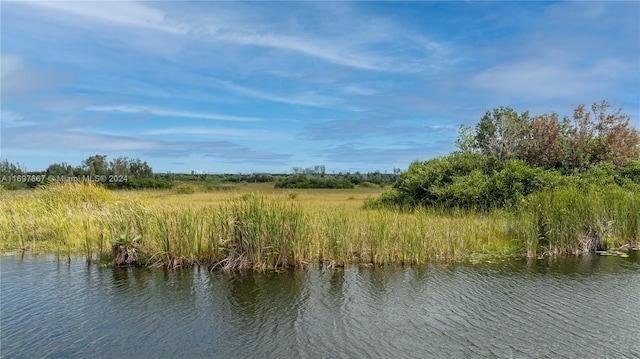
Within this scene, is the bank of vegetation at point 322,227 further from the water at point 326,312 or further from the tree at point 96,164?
the tree at point 96,164

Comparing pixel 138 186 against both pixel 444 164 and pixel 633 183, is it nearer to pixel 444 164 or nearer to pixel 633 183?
pixel 444 164

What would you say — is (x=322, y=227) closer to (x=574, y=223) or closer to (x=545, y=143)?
(x=574, y=223)

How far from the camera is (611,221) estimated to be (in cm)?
1145

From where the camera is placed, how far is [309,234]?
31.9ft

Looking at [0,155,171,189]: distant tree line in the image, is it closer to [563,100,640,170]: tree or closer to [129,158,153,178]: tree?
[129,158,153,178]: tree

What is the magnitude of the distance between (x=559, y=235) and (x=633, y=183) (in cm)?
753

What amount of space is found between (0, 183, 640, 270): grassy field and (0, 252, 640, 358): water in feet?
1.78

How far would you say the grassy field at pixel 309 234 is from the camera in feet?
30.8

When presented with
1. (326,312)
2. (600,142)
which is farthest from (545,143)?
(326,312)

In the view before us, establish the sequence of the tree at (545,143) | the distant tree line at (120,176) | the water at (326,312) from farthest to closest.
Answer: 1. the distant tree line at (120,176)
2. the tree at (545,143)
3. the water at (326,312)

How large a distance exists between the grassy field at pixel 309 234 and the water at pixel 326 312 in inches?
21.3

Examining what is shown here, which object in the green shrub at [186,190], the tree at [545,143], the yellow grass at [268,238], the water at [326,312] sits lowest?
the water at [326,312]

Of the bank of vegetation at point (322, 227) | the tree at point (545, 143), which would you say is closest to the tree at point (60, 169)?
the bank of vegetation at point (322, 227)

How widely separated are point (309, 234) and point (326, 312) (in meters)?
3.13
